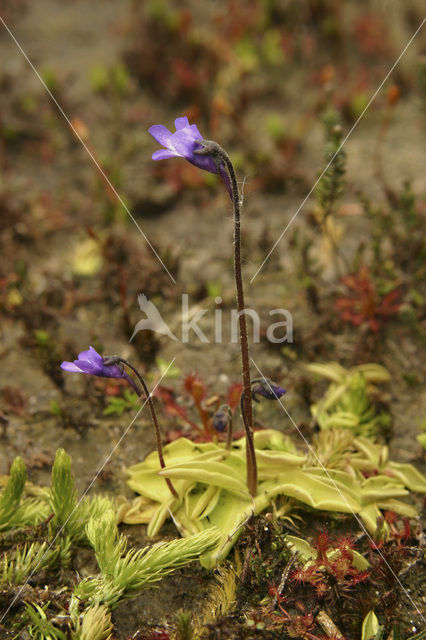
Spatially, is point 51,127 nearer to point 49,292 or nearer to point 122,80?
point 122,80

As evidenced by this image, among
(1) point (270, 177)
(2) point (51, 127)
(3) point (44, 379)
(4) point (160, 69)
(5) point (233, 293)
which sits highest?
(4) point (160, 69)

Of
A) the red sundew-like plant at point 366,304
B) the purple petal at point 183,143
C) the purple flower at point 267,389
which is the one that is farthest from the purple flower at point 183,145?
the red sundew-like plant at point 366,304

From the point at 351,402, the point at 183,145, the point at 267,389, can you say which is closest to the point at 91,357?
the point at 267,389

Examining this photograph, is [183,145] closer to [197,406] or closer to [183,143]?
[183,143]

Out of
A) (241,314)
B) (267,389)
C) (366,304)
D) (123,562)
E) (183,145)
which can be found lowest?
(123,562)

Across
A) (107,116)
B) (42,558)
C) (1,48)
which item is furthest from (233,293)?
(1,48)

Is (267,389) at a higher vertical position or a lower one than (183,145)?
lower
